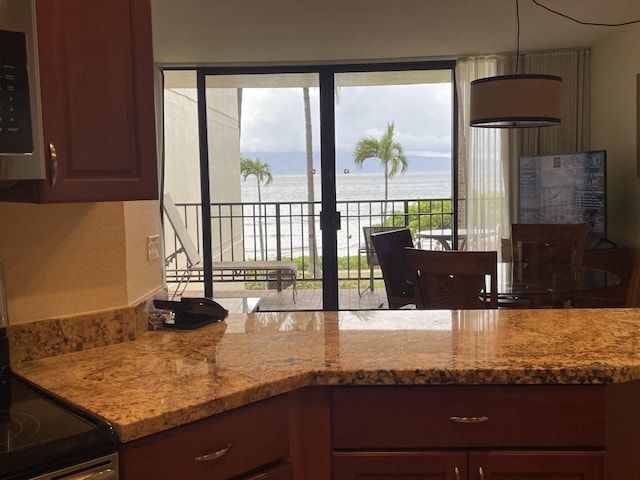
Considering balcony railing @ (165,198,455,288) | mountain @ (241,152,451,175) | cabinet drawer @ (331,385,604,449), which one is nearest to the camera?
cabinet drawer @ (331,385,604,449)

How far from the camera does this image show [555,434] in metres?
1.46

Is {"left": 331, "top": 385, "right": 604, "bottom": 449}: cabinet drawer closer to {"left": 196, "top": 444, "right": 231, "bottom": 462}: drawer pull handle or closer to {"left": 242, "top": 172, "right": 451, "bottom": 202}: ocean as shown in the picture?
{"left": 196, "top": 444, "right": 231, "bottom": 462}: drawer pull handle

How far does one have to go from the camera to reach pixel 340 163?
5.92m

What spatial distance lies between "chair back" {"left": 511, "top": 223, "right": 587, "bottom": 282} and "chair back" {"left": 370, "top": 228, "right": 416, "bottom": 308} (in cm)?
73

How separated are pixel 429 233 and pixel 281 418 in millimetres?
5048

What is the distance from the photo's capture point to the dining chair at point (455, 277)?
2.98 m

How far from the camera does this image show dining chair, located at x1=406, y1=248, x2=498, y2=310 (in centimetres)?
298

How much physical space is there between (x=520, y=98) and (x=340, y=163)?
278 centimetres

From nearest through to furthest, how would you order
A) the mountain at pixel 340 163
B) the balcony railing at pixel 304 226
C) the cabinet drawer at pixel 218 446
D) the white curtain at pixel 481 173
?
the cabinet drawer at pixel 218 446 < the white curtain at pixel 481 173 < the mountain at pixel 340 163 < the balcony railing at pixel 304 226

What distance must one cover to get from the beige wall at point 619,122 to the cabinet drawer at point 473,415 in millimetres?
3702

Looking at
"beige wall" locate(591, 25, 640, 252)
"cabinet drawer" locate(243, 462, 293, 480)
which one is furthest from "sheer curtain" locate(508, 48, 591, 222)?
"cabinet drawer" locate(243, 462, 293, 480)

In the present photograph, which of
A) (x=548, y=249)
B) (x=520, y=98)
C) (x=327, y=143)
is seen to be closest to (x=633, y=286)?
(x=520, y=98)

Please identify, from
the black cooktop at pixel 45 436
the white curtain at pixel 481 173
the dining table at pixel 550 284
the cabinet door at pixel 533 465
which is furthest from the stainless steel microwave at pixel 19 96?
the white curtain at pixel 481 173

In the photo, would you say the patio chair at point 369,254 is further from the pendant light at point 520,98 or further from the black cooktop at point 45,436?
the black cooktop at point 45,436
